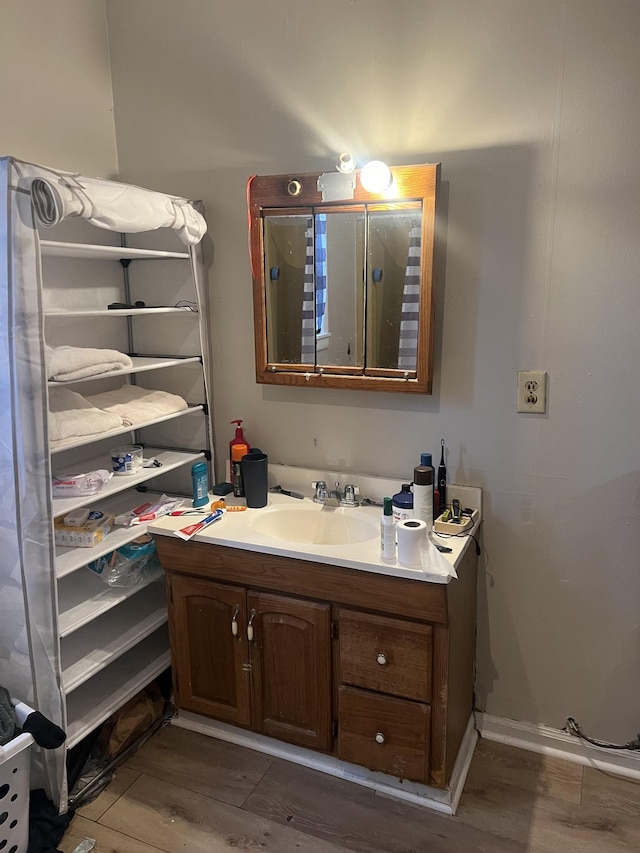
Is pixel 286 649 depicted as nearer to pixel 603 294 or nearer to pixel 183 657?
pixel 183 657

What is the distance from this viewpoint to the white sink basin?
2053mm

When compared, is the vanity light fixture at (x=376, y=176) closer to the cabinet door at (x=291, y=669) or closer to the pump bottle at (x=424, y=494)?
the pump bottle at (x=424, y=494)

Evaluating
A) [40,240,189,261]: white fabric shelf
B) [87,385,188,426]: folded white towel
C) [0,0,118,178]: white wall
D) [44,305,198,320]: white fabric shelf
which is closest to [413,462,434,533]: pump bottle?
[87,385,188,426]: folded white towel

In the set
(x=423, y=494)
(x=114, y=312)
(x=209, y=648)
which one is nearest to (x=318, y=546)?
(x=423, y=494)

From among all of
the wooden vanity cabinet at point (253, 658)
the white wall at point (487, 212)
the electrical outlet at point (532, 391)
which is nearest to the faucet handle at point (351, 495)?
the white wall at point (487, 212)

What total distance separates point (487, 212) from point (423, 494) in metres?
0.84

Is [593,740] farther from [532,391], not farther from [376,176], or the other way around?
[376,176]

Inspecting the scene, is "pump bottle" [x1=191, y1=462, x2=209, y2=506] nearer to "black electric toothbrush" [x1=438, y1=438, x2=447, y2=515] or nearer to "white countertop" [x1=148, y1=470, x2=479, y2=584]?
"white countertop" [x1=148, y1=470, x2=479, y2=584]

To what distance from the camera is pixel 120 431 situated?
1.92 m

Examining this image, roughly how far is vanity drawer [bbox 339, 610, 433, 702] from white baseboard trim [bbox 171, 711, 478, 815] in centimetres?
33

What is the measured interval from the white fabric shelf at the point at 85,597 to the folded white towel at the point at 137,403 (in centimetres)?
54

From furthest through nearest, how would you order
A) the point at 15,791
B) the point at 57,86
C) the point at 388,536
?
the point at 57,86 → the point at 388,536 → the point at 15,791

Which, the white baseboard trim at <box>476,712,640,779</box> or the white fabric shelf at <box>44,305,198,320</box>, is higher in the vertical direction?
the white fabric shelf at <box>44,305,198,320</box>

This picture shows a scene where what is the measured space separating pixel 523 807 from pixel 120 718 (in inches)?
49.5
